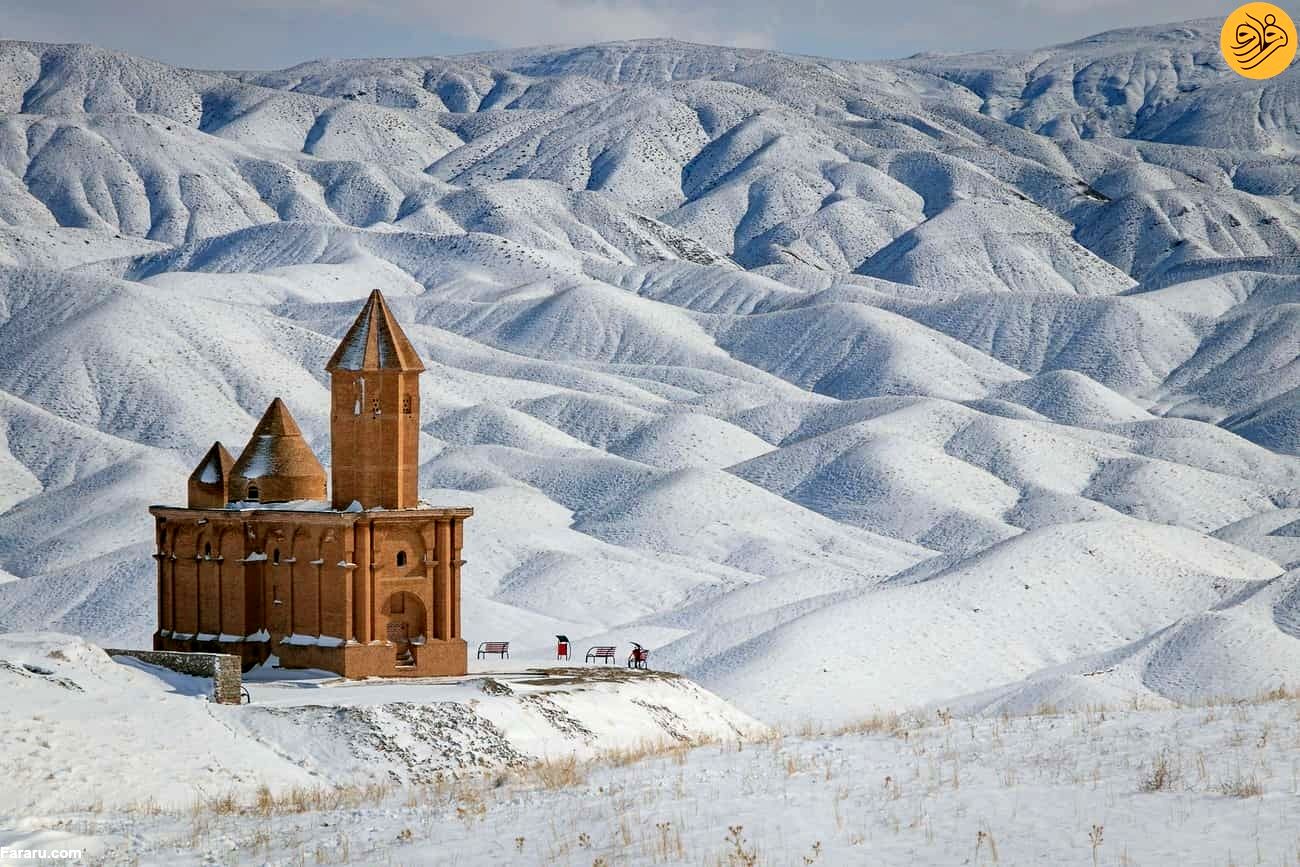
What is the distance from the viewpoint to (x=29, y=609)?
57562mm

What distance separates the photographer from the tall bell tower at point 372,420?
34.4m

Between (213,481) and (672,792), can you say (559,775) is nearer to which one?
(672,792)

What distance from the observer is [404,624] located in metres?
34.7

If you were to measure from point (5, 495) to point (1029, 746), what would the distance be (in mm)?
64338

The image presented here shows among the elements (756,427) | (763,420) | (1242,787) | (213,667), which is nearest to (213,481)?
(213,667)

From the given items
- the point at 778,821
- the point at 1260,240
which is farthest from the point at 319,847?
the point at 1260,240

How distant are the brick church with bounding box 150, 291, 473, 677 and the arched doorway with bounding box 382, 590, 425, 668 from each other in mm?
18

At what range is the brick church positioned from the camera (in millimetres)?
34188

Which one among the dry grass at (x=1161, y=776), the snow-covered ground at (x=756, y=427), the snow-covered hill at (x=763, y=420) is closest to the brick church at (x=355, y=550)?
the snow-covered ground at (x=756, y=427)

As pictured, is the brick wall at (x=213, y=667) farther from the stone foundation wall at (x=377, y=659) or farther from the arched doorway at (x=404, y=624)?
the arched doorway at (x=404, y=624)

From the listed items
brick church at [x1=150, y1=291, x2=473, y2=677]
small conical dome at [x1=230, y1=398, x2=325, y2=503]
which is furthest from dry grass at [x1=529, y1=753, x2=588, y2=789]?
small conical dome at [x1=230, y1=398, x2=325, y2=503]

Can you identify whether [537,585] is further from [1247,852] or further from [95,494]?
[1247,852]

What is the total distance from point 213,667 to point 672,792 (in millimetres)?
14654

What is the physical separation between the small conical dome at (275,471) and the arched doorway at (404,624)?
3.07m
